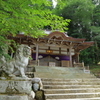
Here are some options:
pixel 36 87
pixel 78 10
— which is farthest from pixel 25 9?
pixel 78 10

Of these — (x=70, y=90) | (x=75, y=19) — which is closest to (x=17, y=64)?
(x=70, y=90)

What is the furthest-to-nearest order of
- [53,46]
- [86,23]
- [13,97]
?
[86,23], [53,46], [13,97]

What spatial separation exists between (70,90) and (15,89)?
318cm

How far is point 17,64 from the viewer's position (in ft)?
12.5

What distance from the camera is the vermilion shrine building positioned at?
1144 cm

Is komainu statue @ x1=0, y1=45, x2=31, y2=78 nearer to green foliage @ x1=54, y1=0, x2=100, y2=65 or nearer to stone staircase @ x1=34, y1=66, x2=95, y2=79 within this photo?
stone staircase @ x1=34, y1=66, x2=95, y2=79

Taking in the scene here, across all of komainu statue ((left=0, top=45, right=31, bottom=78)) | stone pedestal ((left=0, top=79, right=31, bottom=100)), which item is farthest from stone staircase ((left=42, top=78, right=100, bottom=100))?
komainu statue ((left=0, top=45, right=31, bottom=78))

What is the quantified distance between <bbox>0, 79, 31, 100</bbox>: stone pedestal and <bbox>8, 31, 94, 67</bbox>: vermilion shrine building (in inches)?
271

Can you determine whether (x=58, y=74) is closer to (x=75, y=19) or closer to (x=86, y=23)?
(x=86, y=23)

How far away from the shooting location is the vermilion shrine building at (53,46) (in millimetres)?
11438

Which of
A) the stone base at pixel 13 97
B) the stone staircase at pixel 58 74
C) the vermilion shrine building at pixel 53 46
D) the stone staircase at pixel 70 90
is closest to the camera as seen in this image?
the stone base at pixel 13 97

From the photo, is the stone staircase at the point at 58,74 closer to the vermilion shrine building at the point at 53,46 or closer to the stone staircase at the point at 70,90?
the stone staircase at the point at 70,90

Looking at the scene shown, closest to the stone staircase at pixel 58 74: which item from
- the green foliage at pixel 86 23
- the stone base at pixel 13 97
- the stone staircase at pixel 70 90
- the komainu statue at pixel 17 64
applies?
the stone staircase at pixel 70 90

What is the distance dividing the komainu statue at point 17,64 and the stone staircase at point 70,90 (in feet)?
5.63
